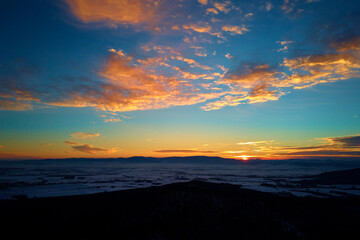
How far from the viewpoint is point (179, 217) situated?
19281 mm

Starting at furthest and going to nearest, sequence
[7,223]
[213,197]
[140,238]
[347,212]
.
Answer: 1. [213,197]
2. [347,212]
3. [7,223]
4. [140,238]

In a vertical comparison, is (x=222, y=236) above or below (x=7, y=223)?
below

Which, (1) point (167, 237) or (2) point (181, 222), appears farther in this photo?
(2) point (181, 222)

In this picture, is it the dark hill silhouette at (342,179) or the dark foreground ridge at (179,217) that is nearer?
the dark foreground ridge at (179,217)

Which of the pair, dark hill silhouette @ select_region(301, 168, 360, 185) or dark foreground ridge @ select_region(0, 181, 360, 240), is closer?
dark foreground ridge @ select_region(0, 181, 360, 240)

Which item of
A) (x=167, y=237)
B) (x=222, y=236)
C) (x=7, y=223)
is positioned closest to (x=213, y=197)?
(x=222, y=236)

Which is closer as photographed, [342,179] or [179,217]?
[179,217]

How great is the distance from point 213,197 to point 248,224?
6851mm

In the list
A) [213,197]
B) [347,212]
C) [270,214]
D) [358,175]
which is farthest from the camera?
[358,175]

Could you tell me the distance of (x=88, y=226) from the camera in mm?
17000

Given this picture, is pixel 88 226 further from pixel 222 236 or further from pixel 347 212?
pixel 347 212

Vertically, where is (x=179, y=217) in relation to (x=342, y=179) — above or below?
above

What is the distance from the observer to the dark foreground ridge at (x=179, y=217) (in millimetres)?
16328

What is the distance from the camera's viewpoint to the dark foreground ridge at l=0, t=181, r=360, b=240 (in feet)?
53.6
